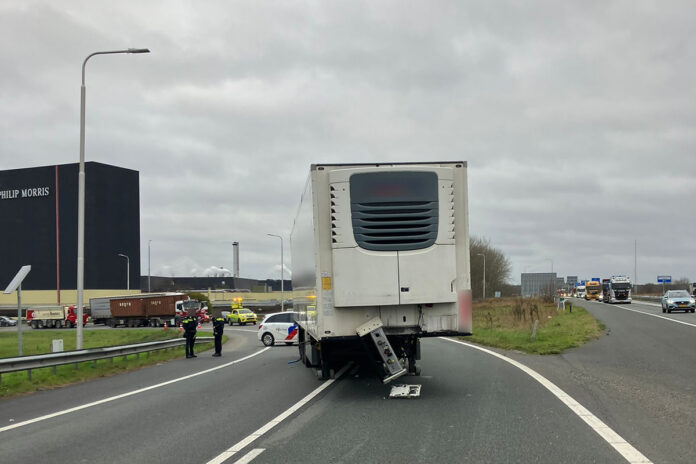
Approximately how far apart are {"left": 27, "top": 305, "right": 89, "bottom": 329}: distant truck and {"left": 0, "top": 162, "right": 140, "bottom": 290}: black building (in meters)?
23.8

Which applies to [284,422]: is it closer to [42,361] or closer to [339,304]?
[339,304]

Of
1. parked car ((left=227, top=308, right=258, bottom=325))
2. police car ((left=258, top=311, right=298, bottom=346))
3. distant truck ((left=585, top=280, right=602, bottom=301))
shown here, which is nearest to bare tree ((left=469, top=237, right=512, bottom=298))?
distant truck ((left=585, top=280, right=602, bottom=301))

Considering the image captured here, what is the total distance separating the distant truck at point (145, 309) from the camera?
69.6 m

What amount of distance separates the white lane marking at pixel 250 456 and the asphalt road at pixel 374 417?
0.08 m

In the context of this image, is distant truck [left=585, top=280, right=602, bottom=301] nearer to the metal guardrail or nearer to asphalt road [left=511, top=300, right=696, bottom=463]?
asphalt road [left=511, top=300, right=696, bottom=463]

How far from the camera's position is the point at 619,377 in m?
13.8

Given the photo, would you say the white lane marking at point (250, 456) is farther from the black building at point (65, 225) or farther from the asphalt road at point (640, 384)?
the black building at point (65, 225)

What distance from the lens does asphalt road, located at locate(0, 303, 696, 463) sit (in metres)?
7.45

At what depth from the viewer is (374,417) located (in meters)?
9.63

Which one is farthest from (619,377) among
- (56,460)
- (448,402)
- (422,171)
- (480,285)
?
(480,285)

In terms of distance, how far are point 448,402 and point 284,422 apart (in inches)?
109

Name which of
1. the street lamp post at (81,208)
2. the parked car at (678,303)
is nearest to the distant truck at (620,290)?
the parked car at (678,303)

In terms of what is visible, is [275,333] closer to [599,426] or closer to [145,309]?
[599,426]

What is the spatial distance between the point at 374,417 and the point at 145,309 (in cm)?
6495
